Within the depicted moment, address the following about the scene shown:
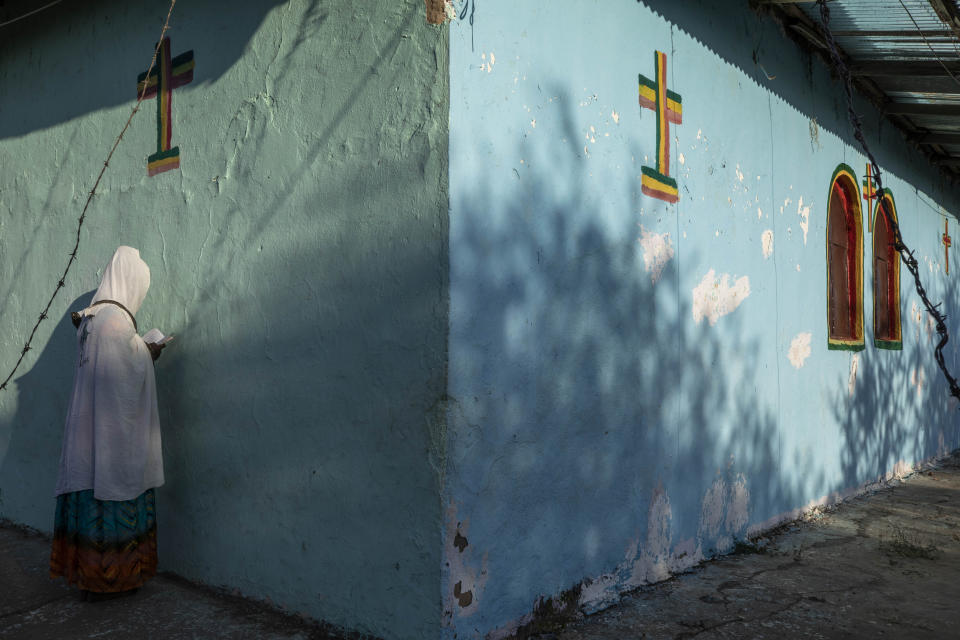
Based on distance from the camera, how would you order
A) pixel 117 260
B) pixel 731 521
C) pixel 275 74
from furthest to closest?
pixel 731 521 → pixel 117 260 → pixel 275 74

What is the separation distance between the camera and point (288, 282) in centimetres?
360

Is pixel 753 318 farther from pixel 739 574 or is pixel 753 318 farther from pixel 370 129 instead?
pixel 370 129

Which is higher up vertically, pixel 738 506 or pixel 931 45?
pixel 931 45

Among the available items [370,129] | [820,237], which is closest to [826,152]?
[820,237]

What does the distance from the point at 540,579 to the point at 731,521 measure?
187 centimetres

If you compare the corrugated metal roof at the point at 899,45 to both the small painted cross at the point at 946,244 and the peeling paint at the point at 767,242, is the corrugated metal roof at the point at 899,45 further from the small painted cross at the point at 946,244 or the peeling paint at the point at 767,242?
the small painted cross at the point at 946,244

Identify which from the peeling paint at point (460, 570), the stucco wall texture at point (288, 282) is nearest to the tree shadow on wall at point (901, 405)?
the peeling paint at point (460, 570)

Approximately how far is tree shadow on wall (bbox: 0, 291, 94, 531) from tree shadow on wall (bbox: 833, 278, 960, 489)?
5.43 m

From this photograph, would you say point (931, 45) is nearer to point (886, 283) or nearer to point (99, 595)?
point (886, 283)

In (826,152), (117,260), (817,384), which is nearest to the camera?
(117,260)

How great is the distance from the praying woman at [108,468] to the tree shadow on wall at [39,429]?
1.04 m

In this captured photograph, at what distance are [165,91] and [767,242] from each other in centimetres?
375

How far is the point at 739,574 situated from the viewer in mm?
4305

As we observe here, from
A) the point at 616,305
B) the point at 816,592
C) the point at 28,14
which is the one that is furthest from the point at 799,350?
the point at 28,14
